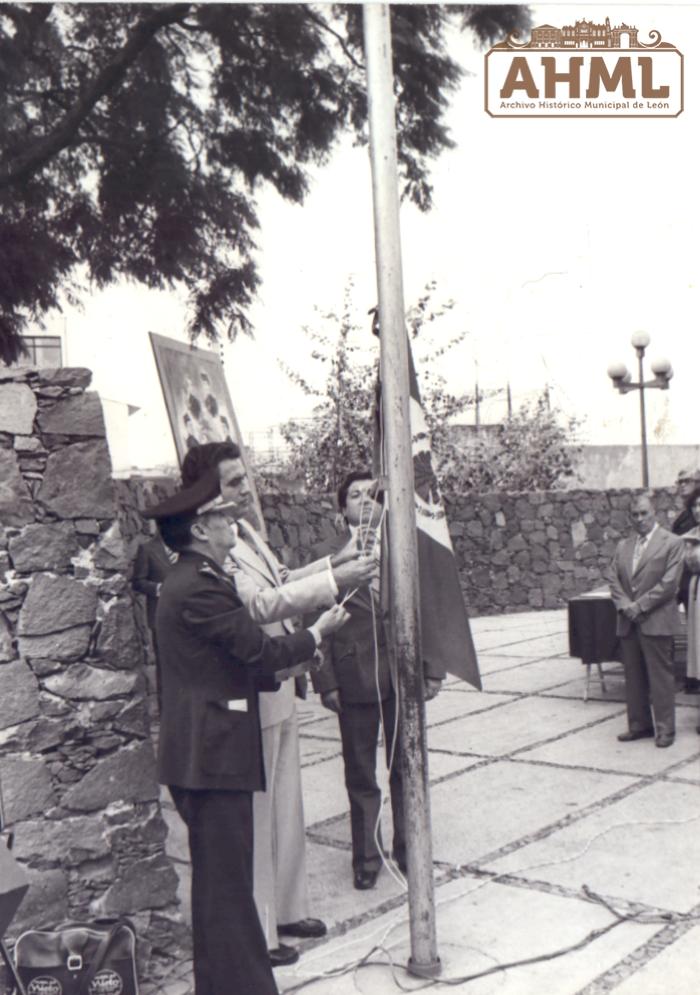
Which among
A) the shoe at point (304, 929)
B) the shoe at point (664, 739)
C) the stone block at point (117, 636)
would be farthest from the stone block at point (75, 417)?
the shoe at point (664, 739)

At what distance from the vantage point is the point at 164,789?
6.96 metres

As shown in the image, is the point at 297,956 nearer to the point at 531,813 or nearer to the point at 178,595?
the point at 178,595

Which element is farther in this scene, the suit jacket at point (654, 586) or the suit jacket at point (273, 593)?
the suit jacket at point (654, 586)

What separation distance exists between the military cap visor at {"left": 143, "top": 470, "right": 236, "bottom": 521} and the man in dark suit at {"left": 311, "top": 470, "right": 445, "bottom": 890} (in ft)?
4.03

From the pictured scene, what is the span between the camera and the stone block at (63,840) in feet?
11.7

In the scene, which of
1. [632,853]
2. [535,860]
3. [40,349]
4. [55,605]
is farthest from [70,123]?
[632,853]

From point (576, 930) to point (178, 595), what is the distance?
79.4 inches

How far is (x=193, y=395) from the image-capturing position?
14.9 ft

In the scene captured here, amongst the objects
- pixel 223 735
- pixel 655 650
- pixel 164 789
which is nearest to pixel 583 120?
pixel 223 735

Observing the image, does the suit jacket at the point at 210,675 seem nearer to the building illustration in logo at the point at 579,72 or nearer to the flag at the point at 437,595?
the flag at the point at 437,595

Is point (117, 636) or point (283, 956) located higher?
point (117, 636)

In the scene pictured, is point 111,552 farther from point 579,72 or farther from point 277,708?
point 579,72

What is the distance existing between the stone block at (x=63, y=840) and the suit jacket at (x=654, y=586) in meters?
4.33

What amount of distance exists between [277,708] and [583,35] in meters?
2.76
